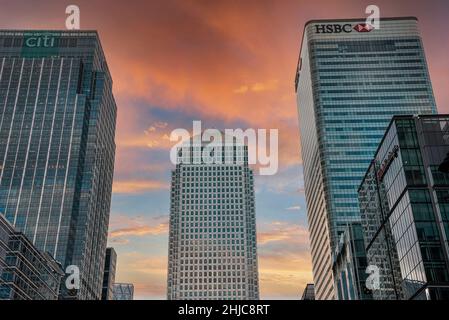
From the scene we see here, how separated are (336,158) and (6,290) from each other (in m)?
123

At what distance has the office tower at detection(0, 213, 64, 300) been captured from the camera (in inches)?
5325

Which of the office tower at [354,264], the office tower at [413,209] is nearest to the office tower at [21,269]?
the office tower at [354,264]

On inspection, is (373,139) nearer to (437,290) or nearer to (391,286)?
(391,286)

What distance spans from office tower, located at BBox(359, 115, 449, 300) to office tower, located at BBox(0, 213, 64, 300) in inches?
3894

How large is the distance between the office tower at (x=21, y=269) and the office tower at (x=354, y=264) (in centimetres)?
8907

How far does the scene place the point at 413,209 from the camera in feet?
241

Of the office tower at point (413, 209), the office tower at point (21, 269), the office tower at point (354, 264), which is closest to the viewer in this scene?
the office tower at point (413, 209)

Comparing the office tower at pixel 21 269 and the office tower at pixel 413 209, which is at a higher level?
the office tower at pixel 21 269

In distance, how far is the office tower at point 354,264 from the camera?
366ft

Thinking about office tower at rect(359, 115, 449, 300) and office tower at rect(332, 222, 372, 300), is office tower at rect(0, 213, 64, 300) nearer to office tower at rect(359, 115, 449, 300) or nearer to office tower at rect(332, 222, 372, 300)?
office tower at rect(332, 222, 372, 300)

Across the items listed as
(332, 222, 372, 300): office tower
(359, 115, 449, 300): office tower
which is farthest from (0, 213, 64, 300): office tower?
(359, 115, 449, 300): office tower

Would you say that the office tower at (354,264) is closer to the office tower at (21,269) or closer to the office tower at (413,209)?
the office tower at (413,209)

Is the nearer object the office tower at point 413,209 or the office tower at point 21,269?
the office tower at point 413,209
